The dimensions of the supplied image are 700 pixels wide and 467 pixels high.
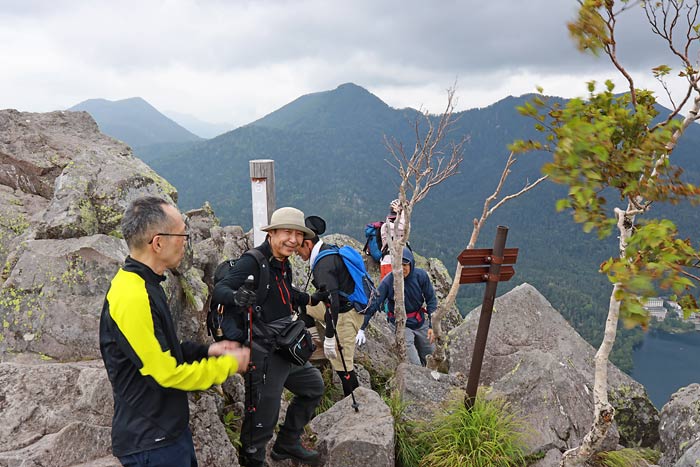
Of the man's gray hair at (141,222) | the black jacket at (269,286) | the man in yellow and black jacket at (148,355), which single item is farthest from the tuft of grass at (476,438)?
the man's gray hair at (141,222)

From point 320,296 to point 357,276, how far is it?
2.83 feet

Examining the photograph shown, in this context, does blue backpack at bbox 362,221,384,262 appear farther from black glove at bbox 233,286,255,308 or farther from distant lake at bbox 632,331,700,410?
distant lake at bbox 632,331,700,410

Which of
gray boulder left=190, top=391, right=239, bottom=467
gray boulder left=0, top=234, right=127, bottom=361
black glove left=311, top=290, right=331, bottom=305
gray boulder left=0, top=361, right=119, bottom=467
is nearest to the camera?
gray boulder left=0, top=361, right=119, bottom=467

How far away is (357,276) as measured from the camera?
6.77 m

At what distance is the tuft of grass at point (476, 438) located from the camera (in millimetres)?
5684

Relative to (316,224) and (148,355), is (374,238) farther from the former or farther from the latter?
(148,355)

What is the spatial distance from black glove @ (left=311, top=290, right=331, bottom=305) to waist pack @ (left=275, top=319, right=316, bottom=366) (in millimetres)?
776

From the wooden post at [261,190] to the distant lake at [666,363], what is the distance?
138177 millimetres

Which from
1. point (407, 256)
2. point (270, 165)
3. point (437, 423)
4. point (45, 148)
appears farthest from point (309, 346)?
point (45, 148)

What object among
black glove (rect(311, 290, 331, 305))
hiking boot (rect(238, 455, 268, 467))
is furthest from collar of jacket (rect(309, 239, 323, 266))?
hiking boot (rect(238, 455, 268, 467))

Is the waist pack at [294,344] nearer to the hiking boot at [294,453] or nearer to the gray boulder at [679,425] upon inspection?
the hiking boot at [294,453]

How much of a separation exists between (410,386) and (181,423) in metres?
4.42

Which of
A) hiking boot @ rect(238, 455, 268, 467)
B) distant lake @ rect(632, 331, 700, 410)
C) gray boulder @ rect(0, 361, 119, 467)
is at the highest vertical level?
gray boulder @ rect(0, 361, 119, 467)

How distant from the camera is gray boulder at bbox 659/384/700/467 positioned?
7.04 metres
